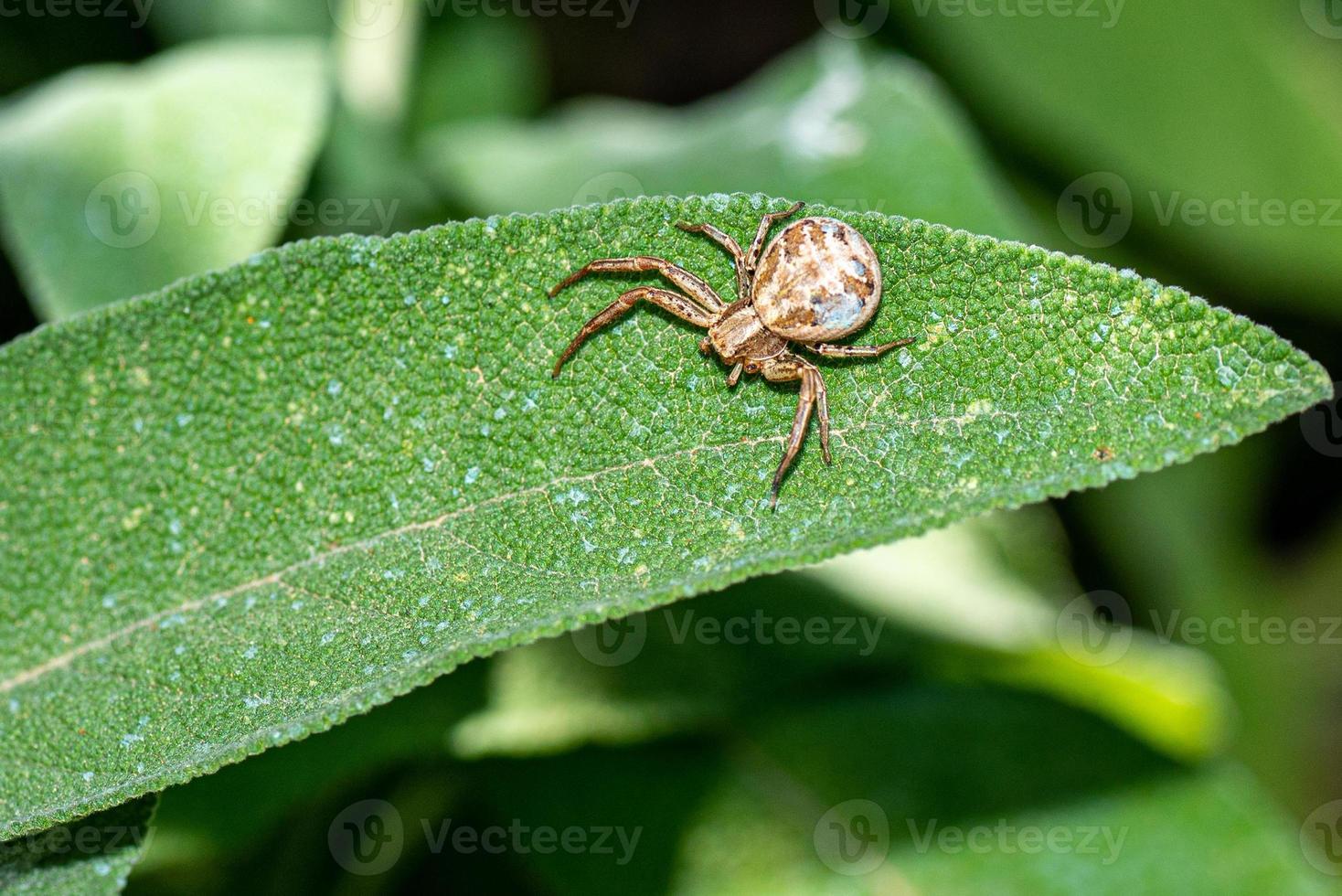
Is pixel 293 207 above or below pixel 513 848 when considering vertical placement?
above

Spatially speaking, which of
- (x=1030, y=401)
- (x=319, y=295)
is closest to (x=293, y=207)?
(x=319, y=295)

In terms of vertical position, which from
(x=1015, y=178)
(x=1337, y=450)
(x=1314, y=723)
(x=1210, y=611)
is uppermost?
(x=1015, y=178)

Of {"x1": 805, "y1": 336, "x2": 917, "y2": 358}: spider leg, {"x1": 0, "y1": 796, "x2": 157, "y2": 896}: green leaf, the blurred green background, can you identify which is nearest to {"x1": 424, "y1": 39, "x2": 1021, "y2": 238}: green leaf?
the blurred green background

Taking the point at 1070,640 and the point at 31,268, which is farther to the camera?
the point at 1070,640

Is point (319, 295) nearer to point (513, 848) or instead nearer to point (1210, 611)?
point (513, 848)

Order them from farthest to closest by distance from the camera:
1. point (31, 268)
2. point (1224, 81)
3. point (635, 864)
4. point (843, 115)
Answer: point (1224, 81) < point (843, 115) < point (635, 864) < point (31, 268)

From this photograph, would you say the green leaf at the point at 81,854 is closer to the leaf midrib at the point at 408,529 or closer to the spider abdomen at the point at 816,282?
the leaf midrib at the point at 408,529

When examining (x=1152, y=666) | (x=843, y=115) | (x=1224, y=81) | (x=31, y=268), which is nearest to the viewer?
(x=31, y=268)
